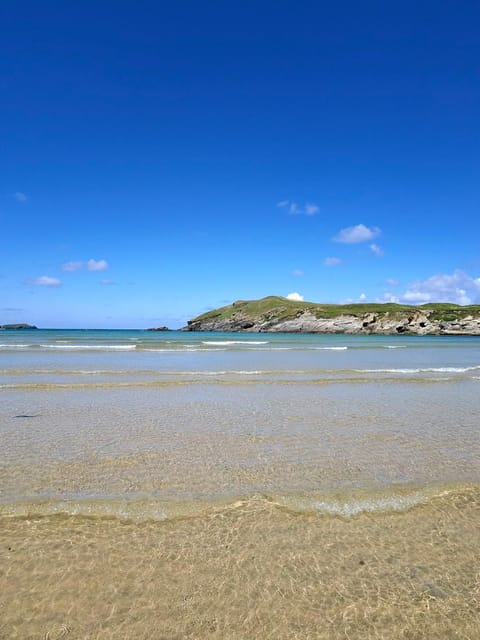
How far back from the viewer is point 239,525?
240 inches

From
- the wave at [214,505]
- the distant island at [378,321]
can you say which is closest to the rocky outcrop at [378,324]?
the distant island at [378,321]

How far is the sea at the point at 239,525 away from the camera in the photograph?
4137 mm

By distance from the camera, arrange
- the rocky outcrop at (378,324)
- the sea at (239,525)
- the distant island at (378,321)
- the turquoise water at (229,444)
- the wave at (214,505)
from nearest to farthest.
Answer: the sea at (239,525) < the wave at (214,505) < the turquoise water at (229,444) < the rocky outcrop at (378,324) < the distant island at (378,321)

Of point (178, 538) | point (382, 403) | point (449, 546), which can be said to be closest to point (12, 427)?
point (178, 538)

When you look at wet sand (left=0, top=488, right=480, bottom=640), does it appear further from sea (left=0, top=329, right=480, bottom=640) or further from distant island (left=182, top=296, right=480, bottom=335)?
distant island (left=182, top=296, right=480, bottom=335)

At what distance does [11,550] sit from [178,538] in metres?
2.35

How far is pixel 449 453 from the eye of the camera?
9.94 m

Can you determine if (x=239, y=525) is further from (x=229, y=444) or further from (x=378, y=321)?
(x=378, y=321)

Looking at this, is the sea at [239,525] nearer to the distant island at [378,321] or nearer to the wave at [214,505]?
the wave at [214,505]

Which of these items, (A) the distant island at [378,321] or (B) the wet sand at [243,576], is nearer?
(B) the wet sand at [243,576]

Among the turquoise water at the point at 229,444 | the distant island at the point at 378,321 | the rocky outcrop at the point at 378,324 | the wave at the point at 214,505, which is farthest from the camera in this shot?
the distant island at the point at 378,321

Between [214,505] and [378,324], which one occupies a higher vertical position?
[378,324]

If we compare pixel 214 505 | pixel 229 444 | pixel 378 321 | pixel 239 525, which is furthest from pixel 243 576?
pixel 378 321

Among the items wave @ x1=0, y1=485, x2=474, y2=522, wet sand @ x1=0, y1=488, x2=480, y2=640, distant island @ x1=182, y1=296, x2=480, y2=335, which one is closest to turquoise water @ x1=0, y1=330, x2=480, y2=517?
wave @ x1=0, y1=485, x2=474, y2=522
